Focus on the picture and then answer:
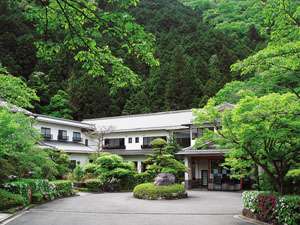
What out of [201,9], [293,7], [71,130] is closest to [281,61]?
[293,7]

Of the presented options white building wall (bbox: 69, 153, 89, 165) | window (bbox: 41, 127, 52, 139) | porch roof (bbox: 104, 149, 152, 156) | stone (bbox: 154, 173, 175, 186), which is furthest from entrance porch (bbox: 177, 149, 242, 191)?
window (bbox: 41, 127, 52, 139)

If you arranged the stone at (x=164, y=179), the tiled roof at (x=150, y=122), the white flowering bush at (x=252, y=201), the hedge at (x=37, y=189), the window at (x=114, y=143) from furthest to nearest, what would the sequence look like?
the window at (x=114, y=143) → the tiled roof at (x=150, y=122) → the stone at (x=164, y=179) → the hedge at (x=37, y=189) → the white flowering bush at (x=252, y=201)

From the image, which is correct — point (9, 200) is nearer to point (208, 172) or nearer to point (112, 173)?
point (112, 173)

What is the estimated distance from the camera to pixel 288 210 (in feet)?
33.8

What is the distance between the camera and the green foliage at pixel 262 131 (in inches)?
373

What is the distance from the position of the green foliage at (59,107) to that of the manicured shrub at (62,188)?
2408 centimetres

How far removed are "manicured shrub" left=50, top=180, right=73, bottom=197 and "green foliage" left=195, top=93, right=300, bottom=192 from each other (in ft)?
37.0

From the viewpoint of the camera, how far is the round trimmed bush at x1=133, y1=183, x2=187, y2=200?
20.2 metres

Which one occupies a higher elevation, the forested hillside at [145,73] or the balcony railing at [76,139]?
the forested hillside at [145,73]

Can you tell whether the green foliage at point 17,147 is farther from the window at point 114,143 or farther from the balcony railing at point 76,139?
the window at point 114,143

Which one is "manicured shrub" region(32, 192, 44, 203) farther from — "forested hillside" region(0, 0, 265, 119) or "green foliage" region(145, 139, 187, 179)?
"forested hillside" region(0, 0, 265, 119)

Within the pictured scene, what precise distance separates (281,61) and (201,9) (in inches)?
2306

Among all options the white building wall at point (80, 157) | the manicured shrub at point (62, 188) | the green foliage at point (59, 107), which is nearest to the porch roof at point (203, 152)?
the manicured shrub at point (62, 188)

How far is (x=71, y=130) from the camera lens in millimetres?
36688
